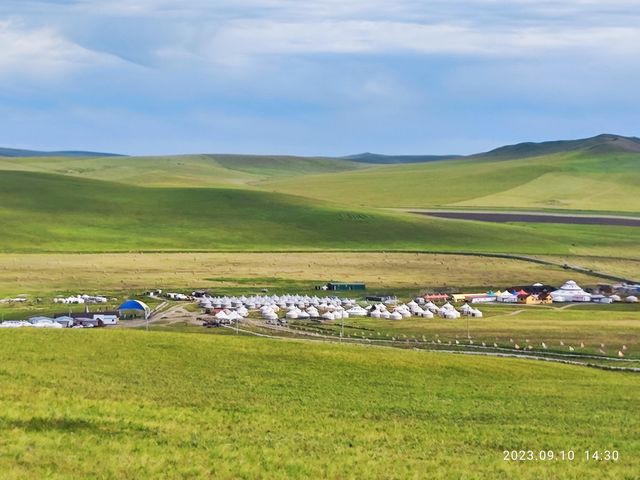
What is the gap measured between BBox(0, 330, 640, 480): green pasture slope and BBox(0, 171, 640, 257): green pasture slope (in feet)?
329

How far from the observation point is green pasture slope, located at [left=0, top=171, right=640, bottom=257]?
155875 millimetres

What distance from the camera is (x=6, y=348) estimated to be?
1780 inches

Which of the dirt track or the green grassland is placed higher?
the dirt track

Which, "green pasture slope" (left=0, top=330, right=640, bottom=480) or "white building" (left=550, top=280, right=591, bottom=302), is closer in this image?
"green pasture slope" (left=0, top=330, right=640, bottom=480)

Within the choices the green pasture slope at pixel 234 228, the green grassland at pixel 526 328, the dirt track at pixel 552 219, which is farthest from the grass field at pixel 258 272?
the dirt track at pixel 552 219

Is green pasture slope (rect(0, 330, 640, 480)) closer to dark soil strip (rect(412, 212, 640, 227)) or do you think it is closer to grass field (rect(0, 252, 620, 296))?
grass field (rect(0, 252, 620, 296))

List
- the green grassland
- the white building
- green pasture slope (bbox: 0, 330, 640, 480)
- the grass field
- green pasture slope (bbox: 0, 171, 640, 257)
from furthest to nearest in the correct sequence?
green pasture slope (bbox: 0, 171, 640, 257), the grass field, the white building, the green grassland, green pasture slope (bbox: 0, 330, 640, 480)

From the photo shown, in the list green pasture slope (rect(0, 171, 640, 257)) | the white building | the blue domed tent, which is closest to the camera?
the blue domed tent

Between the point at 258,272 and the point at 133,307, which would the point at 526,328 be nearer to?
the point at 133,307

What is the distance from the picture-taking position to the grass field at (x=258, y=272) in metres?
113

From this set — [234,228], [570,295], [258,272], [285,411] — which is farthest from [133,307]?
[234,228]

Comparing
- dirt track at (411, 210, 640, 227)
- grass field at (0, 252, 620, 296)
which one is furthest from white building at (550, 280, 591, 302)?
dirt track at (411, 210, 640, 227)

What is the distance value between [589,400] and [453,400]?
21.2 feet

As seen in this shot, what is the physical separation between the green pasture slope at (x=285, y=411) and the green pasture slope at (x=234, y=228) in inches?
3950
